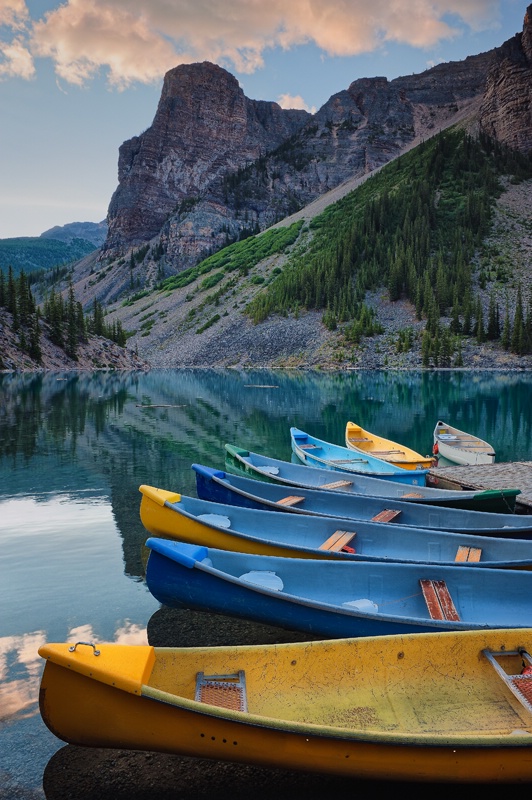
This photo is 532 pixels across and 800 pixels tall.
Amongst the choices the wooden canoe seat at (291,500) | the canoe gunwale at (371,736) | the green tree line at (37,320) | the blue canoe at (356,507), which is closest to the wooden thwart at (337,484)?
the blue canoe at (356,507)

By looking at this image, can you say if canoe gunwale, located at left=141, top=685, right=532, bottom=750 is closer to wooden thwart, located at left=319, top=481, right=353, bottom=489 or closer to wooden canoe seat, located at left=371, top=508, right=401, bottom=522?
wooden canoe seat, located at left=371, top=508, right=401, bottom=522

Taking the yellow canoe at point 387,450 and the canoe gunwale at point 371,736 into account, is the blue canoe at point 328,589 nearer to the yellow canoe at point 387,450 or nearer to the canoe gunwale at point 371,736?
the canoe gunwale at point 371,736

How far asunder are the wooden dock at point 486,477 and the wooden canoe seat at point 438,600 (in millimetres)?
8869

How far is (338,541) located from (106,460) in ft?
58.2

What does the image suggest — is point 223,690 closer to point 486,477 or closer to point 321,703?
point 321,703

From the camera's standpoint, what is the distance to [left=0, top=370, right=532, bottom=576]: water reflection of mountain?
2288 cm

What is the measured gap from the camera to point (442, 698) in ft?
18.9

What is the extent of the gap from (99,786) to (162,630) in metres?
3.80

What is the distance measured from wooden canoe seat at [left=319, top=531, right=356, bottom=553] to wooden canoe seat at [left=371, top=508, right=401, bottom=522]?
68.5 inches

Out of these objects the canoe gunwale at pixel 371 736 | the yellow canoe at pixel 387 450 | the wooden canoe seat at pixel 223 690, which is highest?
the canoe gunwale at pixel 371 736

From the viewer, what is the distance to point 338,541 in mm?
10539

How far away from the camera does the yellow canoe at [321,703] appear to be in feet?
15.5

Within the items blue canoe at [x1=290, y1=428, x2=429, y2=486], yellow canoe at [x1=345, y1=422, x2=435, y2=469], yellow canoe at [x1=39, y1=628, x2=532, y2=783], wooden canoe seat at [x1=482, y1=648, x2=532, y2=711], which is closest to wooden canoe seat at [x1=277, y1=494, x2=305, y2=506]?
blue canoe at [x1=290, y1=428, x2=429, y2=486]

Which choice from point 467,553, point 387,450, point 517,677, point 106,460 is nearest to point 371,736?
point 517,677
